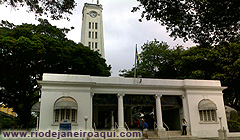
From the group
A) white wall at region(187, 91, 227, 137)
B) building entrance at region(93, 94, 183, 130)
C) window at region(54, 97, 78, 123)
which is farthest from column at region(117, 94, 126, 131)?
white wall at region(187, 91, 227, 137)

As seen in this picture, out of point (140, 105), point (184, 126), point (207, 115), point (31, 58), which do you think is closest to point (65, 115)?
point (140, 105)

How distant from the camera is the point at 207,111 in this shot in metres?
20.6

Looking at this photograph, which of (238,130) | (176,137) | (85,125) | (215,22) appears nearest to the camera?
(215,22)

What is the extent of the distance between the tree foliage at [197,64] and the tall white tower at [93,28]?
18329 millimetres

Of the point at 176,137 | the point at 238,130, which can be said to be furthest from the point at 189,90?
the point at 238,130

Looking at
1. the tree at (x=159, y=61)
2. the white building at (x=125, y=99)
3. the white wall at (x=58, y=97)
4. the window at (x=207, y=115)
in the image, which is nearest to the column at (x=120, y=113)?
the white building at (x=125, y=99)

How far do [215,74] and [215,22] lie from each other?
59.5 ft

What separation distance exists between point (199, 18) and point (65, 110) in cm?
1243

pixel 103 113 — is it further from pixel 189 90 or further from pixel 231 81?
pixel 231 81

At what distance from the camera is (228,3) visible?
931 cm

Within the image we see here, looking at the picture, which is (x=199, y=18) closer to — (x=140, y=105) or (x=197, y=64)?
(x=140, y=105)

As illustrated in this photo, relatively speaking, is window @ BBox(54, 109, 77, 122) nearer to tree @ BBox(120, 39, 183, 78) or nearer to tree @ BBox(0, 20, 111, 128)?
tree @ BBox(0, 20, 111, 128)

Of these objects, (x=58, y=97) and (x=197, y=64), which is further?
(x=197, y=64)

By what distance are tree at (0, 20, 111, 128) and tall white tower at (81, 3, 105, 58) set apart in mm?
23046
